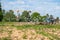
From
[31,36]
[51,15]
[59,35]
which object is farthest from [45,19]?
[31,36]

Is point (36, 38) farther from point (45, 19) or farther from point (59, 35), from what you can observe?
point (45, 19)

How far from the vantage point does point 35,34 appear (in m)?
8.87

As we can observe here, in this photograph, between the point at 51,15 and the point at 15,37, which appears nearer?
the point at 15,37

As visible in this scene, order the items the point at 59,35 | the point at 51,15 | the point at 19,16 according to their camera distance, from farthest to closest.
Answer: the point at 19,16 < the point at 51,15 < the point at 59,35

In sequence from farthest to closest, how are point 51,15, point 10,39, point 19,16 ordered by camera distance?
point 19,16
point 51,15
point 10,39

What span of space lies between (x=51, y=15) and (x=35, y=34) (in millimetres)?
4644

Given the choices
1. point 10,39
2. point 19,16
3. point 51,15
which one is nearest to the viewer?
point 10,39

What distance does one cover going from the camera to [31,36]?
8.62m

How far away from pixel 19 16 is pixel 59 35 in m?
5.28

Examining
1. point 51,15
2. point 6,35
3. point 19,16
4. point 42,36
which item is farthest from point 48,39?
Answer: point 19,16

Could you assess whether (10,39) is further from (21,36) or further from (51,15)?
(51,15)

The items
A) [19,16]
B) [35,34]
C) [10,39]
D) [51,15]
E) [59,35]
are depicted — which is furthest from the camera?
[19,16]

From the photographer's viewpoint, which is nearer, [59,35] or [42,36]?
[42,36]

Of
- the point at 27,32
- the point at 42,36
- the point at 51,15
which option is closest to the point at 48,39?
the point at 42,36
